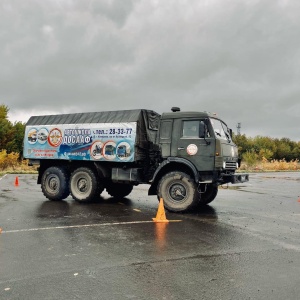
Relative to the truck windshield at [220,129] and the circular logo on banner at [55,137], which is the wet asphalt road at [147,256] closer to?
Result: the truck windshield at [220,129]

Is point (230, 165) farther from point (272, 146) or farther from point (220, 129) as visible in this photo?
point (272, 146)

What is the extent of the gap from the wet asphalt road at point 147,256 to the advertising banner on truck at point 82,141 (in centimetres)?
219

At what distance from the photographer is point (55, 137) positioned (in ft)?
41.7

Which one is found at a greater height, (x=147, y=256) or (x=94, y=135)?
(x=94, y=135)

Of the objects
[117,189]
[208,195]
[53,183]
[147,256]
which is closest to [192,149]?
[208,195]

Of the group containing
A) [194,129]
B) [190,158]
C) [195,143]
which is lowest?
[190,158]

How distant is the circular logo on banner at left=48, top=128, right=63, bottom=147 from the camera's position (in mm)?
12617

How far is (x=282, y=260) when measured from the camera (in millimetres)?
5512

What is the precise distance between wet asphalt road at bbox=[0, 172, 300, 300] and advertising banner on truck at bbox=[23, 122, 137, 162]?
2.19m

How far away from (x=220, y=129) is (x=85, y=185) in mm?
5012

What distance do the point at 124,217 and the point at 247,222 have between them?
124 inches

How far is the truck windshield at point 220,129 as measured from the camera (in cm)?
1059

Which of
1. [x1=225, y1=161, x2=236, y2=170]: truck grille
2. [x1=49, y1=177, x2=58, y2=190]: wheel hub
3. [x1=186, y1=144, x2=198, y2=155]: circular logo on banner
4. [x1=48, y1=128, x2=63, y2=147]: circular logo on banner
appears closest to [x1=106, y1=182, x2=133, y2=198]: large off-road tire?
[x1=49, y1=177, x2=58, y2=190]: wheel hub

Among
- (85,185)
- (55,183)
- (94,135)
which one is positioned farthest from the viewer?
(55,183)
